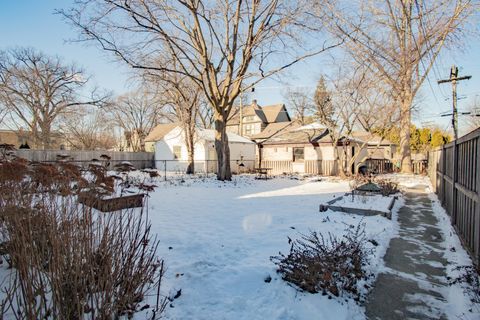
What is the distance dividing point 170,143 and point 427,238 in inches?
924

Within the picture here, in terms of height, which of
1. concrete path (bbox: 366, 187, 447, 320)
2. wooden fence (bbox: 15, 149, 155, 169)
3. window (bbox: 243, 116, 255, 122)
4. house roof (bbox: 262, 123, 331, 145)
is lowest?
concrete path (bbox: 366, 187, 447, 320)

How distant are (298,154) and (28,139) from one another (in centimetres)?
3545

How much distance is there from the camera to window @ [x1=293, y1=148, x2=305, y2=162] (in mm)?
20750

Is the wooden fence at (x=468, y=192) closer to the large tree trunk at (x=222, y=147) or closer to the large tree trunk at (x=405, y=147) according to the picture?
the large tree trunk at (x=222, y=147)

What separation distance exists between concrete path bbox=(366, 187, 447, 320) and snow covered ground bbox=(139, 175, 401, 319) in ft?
0.67

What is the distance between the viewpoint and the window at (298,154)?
68.1 feet

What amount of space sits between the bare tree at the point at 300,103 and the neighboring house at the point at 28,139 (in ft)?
105

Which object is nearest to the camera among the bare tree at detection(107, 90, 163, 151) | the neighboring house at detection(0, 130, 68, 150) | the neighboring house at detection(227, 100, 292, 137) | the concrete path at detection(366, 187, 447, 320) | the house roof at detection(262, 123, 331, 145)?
the concrete path at detection(366, 187, 447, 320)

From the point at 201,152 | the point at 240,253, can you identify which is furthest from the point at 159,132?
the point at 240,253

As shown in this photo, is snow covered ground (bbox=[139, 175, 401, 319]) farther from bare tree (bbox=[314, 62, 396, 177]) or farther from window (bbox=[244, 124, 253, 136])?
window (bbox=[244, 124, 253, 136])

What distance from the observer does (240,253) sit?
4.05 metres

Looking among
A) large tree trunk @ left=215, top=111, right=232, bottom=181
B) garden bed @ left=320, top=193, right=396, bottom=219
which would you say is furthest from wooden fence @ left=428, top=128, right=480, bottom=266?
large tree trunk @ left=215, top=111, right=232, bottom=181

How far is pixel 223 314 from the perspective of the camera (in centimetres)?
255

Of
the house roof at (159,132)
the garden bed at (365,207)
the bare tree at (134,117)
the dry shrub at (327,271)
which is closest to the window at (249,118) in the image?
the house roof at (159,132)
